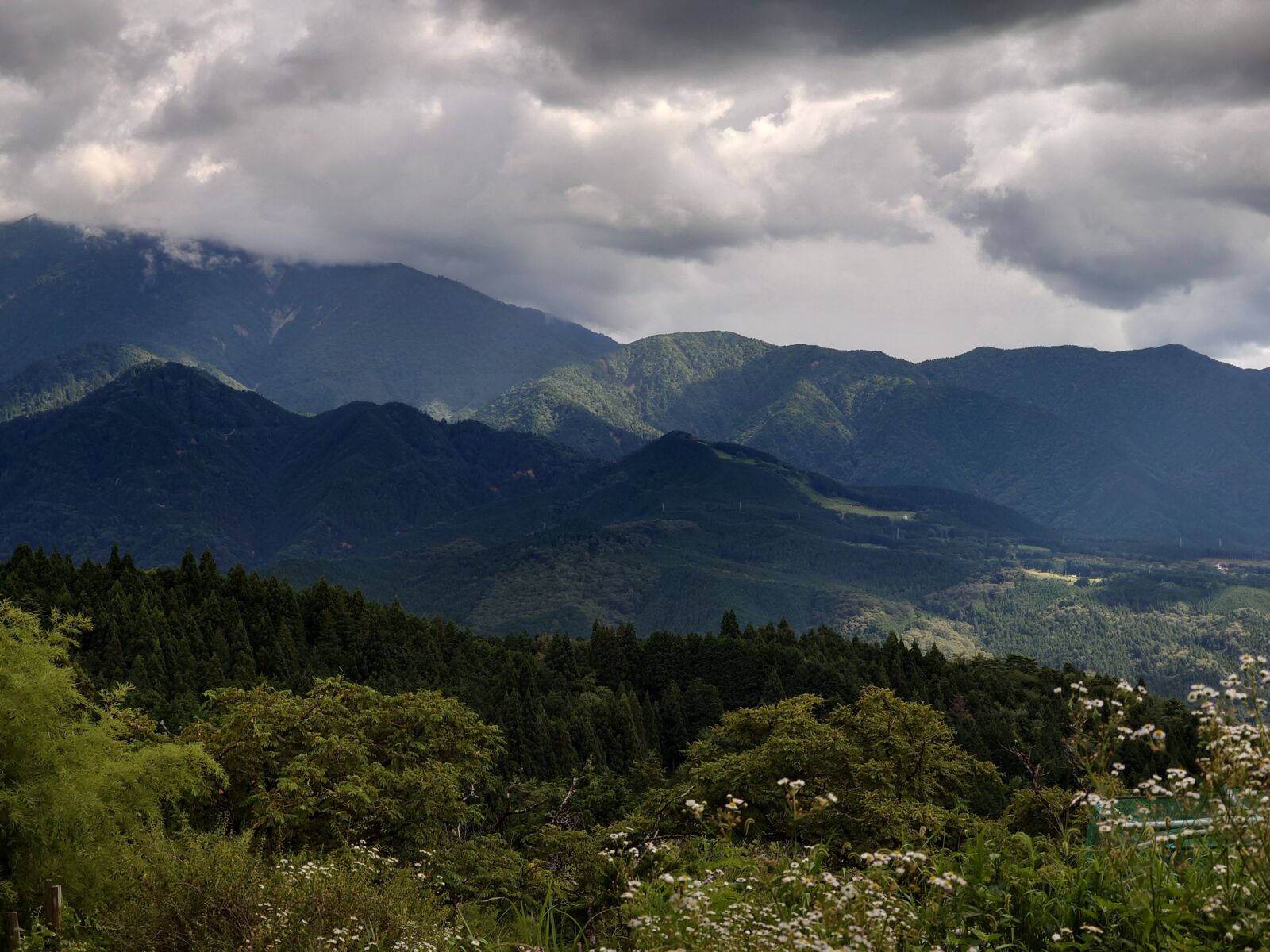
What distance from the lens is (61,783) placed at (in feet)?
87.4

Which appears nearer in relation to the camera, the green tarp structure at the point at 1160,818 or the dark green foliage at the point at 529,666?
the green tarp structure at the point at 1160,818

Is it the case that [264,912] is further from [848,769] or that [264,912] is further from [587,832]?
[848,769]

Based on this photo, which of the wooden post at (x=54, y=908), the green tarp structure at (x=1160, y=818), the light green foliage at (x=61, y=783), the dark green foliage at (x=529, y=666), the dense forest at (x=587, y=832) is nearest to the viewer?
the green tarp structure at (x=1160, y=818)

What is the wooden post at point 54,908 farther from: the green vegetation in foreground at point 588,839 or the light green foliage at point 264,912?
the light green foliage at point 264,912

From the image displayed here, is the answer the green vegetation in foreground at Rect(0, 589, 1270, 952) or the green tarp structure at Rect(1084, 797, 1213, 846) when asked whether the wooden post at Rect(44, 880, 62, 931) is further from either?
the green tarp structure at Rect(1084, 797, 1213, 846)

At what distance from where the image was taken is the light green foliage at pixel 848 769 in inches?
1389

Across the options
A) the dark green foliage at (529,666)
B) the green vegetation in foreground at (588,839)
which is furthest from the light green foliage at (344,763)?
the dark green foliage at (529,666)

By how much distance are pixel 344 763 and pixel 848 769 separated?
18838 millimetres

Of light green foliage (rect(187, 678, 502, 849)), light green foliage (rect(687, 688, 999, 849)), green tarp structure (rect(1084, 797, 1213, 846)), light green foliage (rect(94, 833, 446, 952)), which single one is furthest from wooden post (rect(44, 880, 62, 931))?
green tarp structure (rect(1084, 797, 1213, 846))

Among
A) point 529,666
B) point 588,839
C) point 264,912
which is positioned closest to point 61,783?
point 264,912

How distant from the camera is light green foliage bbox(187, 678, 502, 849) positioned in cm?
3275

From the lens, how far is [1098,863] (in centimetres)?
1262

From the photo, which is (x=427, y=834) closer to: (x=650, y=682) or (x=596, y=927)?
(x=596, y=927)

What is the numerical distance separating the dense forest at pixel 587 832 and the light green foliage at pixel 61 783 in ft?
0.24
